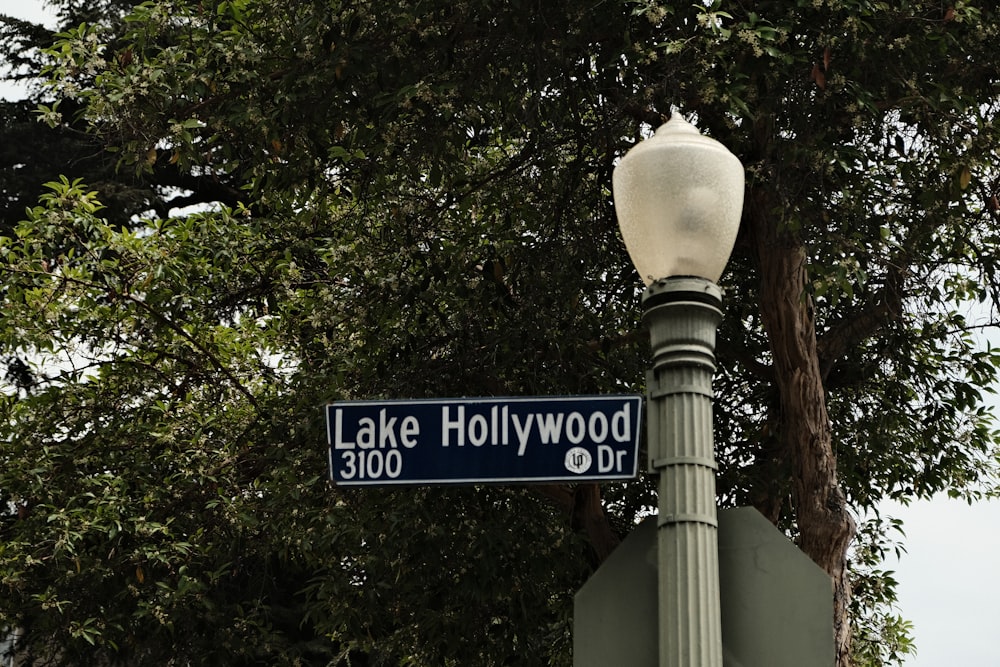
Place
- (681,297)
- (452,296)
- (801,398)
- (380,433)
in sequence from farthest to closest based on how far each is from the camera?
(452,296)
(801,398)
(380,433)
(681,297)

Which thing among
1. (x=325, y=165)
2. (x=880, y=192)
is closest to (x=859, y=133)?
(x=880, y=192)

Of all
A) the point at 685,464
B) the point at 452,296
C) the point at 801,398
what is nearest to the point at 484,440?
the point at 685,464

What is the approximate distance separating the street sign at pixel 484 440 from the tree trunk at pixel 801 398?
5.44 m

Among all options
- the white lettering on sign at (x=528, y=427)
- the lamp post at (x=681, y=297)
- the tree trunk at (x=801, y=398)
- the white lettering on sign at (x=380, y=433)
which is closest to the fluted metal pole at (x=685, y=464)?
the lamp post at (x=681, y=297)

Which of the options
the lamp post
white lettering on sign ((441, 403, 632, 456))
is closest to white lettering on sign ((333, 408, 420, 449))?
white lettering on sign ((441, 403, 632, 456))

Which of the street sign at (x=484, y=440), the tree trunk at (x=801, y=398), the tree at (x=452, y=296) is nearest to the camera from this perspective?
the street sign at (x=484, y=440)

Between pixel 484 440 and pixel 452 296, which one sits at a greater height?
pixel 452 296

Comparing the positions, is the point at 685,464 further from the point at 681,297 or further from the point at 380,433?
the point at 380,433

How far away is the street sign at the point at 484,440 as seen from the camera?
390 centimetres

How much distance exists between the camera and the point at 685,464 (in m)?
3.55

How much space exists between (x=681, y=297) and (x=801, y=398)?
19.9 feet

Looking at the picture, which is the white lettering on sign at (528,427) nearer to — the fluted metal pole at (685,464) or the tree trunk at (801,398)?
the fluted metal pole at (685,464)

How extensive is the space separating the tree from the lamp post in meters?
3.84

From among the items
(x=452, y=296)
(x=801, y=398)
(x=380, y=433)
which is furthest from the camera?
(x=452, y=296)
